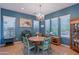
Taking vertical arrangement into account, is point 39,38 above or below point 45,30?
below

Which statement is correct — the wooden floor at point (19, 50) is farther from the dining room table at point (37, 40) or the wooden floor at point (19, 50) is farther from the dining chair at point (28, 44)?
the dining room table at point (37, 40)

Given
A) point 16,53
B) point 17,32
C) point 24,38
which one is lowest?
point 16,53

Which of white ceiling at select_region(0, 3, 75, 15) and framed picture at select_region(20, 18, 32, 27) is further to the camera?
framed picture at select_region(20, 18, 32, 27)

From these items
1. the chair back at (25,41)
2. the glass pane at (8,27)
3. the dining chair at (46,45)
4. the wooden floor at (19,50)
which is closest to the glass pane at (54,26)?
the dining chair at (46,45)

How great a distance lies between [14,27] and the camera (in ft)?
7.38

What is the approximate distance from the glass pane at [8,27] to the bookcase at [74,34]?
146cm

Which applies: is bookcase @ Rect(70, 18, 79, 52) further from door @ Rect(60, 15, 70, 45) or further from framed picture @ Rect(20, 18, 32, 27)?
framed picture @ Rect(20, 18, 32, 27)

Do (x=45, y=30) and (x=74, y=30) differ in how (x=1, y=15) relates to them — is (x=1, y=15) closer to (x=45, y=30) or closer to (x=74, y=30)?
(x=45, y=30)

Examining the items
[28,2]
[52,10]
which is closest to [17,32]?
[28,2]

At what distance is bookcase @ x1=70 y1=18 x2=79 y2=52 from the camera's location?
2.19 meters

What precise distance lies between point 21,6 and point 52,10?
0.78 metres

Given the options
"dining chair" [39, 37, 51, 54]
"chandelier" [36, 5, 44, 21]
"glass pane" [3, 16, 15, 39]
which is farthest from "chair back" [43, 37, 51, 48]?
"glass pane" [3, 16, 15, 39]

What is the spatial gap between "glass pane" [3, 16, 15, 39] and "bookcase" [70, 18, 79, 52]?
4.80ft

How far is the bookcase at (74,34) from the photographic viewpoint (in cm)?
219
